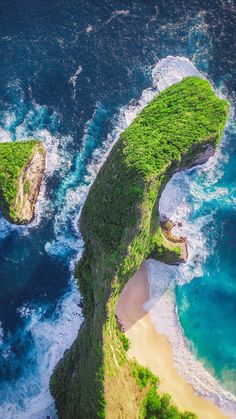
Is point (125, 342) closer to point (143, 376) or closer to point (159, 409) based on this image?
point (143, 376)

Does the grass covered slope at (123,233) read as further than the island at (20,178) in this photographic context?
No

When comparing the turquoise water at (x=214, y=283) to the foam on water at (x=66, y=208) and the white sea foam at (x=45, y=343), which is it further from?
the white sea foam at (x=45, y=343)

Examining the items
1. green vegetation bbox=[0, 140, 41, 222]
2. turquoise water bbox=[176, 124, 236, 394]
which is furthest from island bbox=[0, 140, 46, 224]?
turquoise water bbox=[176, 124, 236, 394]

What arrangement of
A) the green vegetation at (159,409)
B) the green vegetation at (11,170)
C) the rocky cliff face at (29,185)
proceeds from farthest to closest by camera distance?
the rocky cliff face at (29,185), the green vegetation at (11,170), the green vegetation at (159,409)

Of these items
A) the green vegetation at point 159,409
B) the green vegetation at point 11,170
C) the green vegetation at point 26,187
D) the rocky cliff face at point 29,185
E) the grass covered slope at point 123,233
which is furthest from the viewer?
the green vegetation at point 26,187

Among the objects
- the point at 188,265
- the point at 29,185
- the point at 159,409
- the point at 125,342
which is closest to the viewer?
the point at 159,409

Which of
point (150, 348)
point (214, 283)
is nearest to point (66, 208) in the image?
point (150, 348)

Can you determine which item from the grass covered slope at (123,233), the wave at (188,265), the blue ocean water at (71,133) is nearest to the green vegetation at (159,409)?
the grass covered slope at (123,233)
